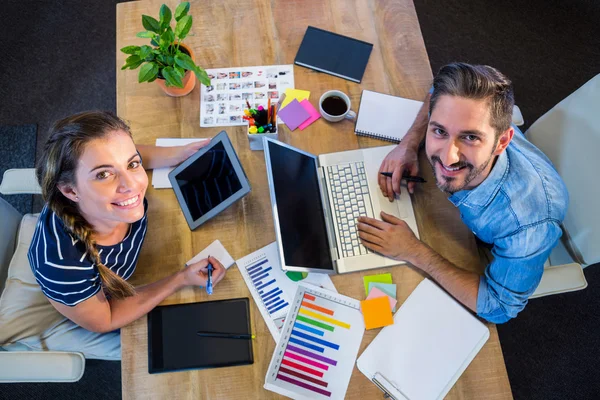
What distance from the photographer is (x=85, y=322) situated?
119cm

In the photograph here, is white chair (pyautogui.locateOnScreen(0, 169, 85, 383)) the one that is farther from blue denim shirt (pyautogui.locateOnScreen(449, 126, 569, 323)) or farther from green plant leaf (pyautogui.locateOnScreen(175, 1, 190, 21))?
blue denim shirt (pyautogui.locateOnScreen(449, 126, 569, 323))

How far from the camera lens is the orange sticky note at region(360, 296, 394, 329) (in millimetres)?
1224

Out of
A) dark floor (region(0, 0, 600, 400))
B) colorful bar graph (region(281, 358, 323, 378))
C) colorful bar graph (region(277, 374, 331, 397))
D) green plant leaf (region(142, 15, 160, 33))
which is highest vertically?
dark floor (region(0, 0, 600, 400))

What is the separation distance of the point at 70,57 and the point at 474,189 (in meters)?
2.37

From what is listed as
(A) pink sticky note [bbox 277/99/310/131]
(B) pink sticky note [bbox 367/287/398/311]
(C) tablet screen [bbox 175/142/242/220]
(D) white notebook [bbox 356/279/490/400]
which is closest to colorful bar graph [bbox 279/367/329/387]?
(D) white notebook [bbox 356/279/490/400]

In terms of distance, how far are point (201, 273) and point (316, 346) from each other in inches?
15.5

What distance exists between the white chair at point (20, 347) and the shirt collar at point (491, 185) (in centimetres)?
118

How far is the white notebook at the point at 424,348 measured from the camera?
117cm

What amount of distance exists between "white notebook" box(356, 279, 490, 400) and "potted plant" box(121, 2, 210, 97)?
93cm

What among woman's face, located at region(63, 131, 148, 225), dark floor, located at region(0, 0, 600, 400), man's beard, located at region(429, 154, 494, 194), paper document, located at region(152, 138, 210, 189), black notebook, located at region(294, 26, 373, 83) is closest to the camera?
woman's face, located at region(63, 131, 148, 225)

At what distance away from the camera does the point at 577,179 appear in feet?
4.26

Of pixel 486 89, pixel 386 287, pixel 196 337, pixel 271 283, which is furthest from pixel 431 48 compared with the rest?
pixel 196 337

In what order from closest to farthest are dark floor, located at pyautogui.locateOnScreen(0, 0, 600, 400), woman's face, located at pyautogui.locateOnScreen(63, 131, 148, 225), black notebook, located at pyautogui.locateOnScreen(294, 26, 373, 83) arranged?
1. woman's face, located at pyautogui.locateOnScreen(63, 131, 148, 225)
2. black notebook, located at pyautogui.locateOnScreen(294, 26, 373, 83)
3. dark floor, located at pyautogui.locateOnScreen(0, 0, 600, 400)

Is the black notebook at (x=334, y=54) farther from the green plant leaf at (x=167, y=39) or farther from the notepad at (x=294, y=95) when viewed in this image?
the green plant leaf at (x=167, y=39)
